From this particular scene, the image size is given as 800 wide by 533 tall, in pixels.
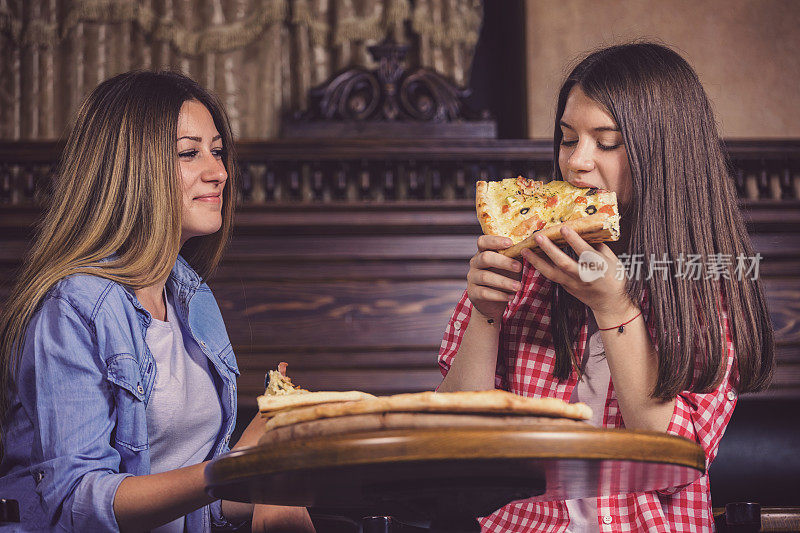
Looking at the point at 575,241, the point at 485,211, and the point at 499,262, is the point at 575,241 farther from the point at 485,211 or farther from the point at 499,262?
the point at 485,211

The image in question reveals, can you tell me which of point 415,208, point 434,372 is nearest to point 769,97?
point 415,208

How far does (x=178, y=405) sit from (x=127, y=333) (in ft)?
0.73

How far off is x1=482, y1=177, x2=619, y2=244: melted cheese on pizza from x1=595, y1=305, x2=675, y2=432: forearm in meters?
0.22

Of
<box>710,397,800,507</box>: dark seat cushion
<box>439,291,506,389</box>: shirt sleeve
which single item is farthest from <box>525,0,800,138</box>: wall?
<box>439,291,506,389</box>: shirt sleeve

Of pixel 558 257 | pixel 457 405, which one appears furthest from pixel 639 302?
pixel 457 405

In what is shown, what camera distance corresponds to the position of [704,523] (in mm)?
1678

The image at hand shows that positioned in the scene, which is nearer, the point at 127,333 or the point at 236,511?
the point at 127,333

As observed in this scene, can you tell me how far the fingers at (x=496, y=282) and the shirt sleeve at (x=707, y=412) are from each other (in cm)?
37

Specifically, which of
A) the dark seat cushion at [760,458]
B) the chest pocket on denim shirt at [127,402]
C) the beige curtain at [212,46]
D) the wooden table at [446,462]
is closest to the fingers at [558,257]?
the wooden table at [446,462]

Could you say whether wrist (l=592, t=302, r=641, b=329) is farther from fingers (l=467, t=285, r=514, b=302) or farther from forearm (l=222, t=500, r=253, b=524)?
forearm (l=222, t=500, r=253, b=524)

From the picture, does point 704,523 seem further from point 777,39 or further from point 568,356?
point 777,39

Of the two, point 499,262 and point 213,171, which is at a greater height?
point 213,171

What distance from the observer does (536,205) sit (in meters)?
1.88

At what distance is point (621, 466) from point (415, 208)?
6.95 ft
